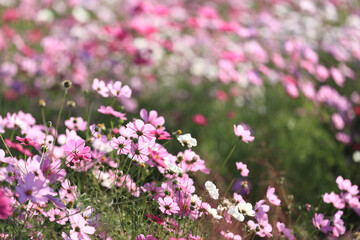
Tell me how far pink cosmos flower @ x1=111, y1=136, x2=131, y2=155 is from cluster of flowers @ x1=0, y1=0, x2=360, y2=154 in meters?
1.72

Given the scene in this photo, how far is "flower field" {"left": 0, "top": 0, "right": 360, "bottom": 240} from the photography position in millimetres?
1412

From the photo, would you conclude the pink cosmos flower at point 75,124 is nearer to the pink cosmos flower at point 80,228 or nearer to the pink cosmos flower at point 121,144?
the pink cosmos flower at point 121,144

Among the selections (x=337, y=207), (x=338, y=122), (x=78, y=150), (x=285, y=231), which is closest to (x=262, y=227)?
(x=285, y=231)

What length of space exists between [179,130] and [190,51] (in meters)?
3.63

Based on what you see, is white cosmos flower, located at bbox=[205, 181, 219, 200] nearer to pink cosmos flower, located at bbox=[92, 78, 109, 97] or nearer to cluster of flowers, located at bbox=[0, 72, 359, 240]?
cluster of flowers, located at bbox=[0, 72, 359, 240]

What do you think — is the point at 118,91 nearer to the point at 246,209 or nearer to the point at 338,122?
the point at 246,209

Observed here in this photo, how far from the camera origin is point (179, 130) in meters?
1.44

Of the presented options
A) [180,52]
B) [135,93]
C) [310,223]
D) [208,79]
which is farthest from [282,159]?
[180,52]

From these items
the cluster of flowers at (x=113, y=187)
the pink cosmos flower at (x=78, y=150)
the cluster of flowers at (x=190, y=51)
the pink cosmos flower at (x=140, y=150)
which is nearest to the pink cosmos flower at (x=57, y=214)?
the cluster of flowers at (x=113, y=187)

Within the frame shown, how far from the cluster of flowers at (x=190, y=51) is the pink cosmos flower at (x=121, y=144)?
1.72 metres

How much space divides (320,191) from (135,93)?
1.76 meters

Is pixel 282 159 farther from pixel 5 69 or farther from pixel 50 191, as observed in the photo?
pixel 5 69

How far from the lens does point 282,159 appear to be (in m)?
2.85

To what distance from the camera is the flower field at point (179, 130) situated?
141 centimetres
